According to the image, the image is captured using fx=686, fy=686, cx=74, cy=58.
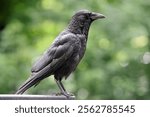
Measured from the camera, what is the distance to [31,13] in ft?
20.4

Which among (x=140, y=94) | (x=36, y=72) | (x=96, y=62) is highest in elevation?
(x=36, y=72)

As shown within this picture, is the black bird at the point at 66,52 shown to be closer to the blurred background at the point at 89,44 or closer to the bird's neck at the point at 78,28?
the bird's neck at the point at 78,28

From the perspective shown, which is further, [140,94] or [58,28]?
[140,94]

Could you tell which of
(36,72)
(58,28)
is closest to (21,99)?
(36,72)

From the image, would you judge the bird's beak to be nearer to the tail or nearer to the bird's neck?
the bird's neck

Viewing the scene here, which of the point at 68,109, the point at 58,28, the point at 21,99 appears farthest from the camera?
the point at 58,28

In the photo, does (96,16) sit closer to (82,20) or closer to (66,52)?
(82,20)

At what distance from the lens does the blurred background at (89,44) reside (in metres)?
5.84

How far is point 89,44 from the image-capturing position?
19.1ft

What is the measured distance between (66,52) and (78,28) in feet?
0.44

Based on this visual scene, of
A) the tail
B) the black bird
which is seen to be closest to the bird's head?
the black bird

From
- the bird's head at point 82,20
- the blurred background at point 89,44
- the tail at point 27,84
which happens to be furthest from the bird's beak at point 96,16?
the blurred background at point 89,44

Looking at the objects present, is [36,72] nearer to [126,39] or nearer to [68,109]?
[68,109]

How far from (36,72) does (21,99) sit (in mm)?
146
